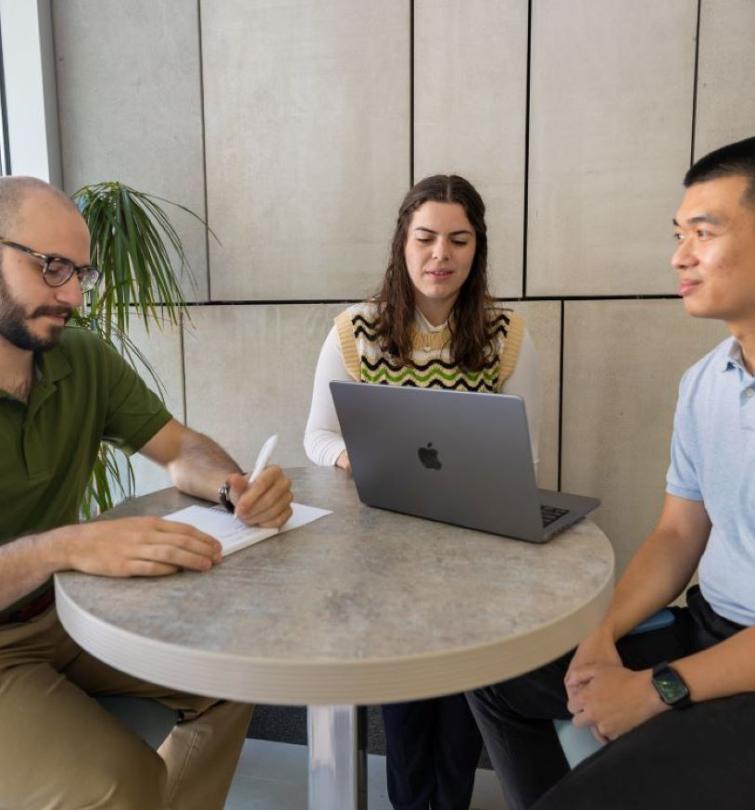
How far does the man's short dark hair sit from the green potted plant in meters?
1.90

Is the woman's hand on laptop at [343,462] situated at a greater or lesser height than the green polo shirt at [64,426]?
lesser

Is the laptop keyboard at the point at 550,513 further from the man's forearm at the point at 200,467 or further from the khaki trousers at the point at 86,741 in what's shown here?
the khaki trousers at the point at 86,741

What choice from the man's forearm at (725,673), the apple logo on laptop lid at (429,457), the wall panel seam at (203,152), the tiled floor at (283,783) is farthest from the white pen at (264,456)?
the wall panel seam at (203,152)

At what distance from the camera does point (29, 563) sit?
1.10 m

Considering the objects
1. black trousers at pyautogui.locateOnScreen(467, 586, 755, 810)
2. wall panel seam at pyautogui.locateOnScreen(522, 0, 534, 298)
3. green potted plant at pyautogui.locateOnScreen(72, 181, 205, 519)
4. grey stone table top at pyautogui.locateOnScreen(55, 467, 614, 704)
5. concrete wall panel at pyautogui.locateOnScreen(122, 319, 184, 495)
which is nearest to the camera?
grey stone table top at pyautogui.locateOnScreen(55, 467, 614, 704)

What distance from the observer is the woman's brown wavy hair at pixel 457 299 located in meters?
1.96

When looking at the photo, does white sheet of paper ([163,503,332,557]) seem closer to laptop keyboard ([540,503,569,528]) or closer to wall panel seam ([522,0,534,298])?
laptop keyboard ([540,503,569,528])

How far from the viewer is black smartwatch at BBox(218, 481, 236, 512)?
4.49ft

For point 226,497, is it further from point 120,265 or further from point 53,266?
point 120,265

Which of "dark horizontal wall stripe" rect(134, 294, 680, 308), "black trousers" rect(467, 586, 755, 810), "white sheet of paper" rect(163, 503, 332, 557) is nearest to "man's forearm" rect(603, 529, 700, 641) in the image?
"black trousers" rect(467, 586, 755, 810)

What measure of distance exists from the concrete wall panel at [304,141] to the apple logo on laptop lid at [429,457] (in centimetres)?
155

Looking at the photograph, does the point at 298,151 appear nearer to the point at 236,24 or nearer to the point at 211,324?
the point at 236,24

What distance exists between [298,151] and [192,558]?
201cm

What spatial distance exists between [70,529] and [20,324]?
511 mm
